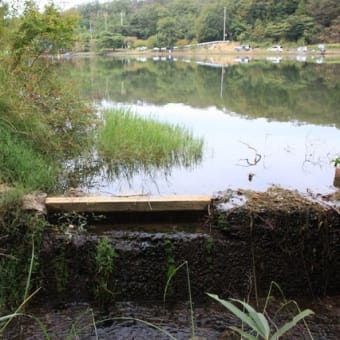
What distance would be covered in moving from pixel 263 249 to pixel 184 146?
10.7 ft

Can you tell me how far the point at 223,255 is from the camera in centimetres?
329

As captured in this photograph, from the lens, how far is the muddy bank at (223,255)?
3.18 metres

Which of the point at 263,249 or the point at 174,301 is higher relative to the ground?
the point at 263,249

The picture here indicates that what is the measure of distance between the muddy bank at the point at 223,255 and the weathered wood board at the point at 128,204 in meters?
0.14

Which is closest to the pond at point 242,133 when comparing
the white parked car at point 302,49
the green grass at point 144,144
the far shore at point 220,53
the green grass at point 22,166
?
the green grass at point 144,144

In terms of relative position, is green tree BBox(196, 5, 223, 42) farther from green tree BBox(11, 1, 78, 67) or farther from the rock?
the rock

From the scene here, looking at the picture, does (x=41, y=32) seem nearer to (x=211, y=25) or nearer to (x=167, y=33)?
(x=211, y=25)

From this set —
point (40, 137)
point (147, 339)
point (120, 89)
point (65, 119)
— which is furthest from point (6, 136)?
point (120, 89)

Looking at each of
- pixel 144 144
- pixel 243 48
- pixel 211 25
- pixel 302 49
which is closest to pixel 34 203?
pixel 144 144

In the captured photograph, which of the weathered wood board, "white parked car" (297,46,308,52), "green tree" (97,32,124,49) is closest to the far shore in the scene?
"white parked car" (297,46,308,52)

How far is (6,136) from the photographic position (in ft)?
14.1

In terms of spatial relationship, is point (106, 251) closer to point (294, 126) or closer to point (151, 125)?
point (151, 125)

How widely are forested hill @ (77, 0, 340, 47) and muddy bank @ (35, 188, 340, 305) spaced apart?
4060cm

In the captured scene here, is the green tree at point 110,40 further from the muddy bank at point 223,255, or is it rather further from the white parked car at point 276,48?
the muddy bank at point 223,255
